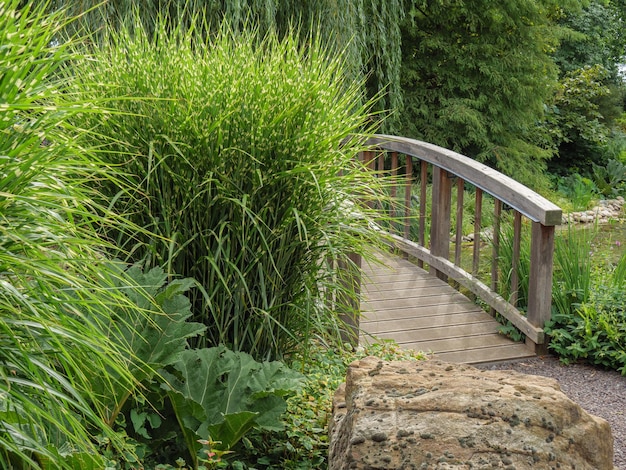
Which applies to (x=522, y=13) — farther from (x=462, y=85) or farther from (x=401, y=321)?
(x=401, y=321)

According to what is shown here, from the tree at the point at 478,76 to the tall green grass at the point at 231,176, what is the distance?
8.51 meters

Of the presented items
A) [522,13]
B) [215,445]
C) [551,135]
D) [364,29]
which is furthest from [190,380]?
[551,135]

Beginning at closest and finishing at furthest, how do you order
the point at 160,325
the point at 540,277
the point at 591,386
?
1. the point at 160,325
2. the point at 591,386
3. the point at 540,277

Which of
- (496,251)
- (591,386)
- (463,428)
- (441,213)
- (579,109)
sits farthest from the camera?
(579,109)

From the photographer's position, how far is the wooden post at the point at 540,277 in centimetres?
484

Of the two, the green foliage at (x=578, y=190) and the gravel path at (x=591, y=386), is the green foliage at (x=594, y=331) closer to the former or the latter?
the gravel path at (x=591, y=386)

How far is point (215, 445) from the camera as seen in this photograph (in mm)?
2818

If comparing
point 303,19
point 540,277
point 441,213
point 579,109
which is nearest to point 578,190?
point 579,109

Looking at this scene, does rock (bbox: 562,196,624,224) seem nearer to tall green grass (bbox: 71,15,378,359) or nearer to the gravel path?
the gravel path

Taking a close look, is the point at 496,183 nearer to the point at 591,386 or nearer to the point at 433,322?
the point at 433,322

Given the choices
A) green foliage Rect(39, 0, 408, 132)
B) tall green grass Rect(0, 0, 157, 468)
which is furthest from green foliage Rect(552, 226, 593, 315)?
tall green grass Rect(0, 0, 157, 468)

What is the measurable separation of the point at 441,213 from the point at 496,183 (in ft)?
3.31

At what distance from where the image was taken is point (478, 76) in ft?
40.4

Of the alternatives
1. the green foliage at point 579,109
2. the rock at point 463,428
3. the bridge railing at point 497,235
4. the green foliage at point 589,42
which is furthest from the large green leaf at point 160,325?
the green foliage at point 589,42
